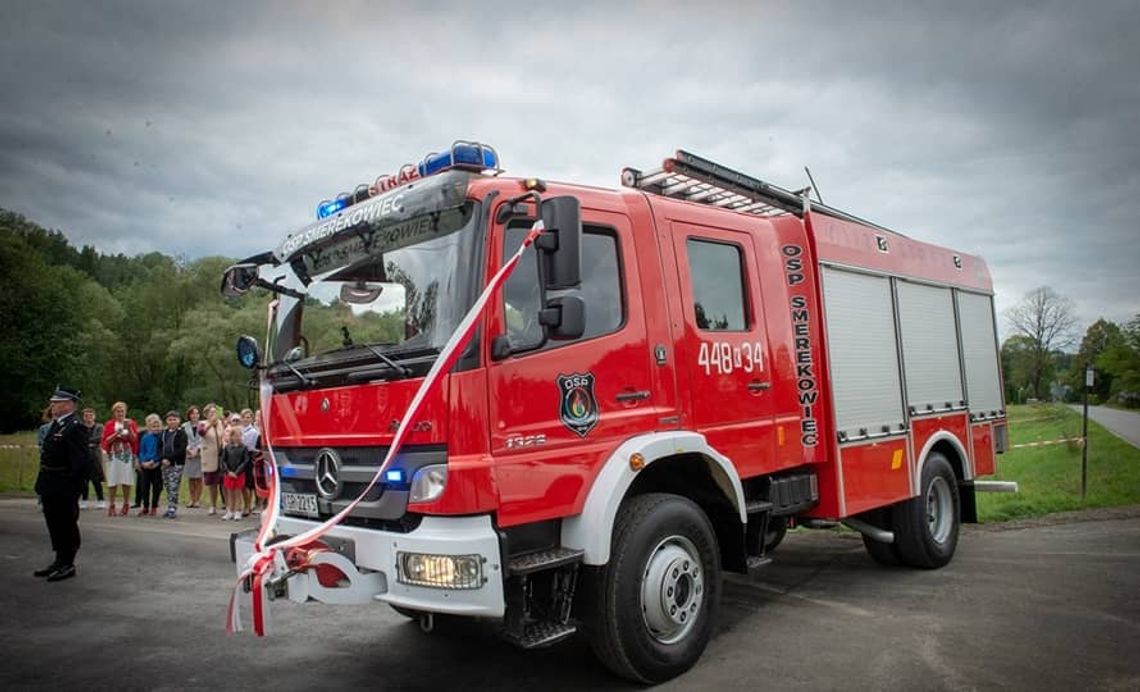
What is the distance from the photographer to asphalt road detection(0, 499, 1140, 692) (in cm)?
439

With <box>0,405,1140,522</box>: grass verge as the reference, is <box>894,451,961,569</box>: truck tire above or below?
above

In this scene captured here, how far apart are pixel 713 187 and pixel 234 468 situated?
9.27 meters

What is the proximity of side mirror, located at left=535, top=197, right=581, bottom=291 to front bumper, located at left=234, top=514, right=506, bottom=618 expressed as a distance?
3.97 feet

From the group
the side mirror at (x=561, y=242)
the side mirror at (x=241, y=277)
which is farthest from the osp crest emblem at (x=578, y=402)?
the side mirror at (x=241, y=277)

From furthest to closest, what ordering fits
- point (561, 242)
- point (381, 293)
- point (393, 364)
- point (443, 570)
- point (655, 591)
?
point (655, 591) → point (381, 293) → point (393, 364) → point (561, 242) → point (443, 570)

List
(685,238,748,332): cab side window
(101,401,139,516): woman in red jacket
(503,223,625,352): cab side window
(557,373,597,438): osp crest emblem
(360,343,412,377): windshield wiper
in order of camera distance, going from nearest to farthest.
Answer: (360,343,412,377): windshield wiper
(503,223,625,352): cab side window
(557,373,597,438): osp crest emblem
(685,238,748,332): cab side window
(101,401,139,516): woman in red jacket

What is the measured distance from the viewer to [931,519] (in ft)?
23.6

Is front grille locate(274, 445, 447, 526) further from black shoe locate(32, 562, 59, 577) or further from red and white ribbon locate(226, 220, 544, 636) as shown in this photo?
black shoe locate(32, 562, 59, 577)

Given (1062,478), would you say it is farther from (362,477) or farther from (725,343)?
(362,477)

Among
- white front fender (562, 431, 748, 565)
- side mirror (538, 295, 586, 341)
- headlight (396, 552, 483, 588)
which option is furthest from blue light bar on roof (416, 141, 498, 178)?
headlight (396, 552, 483, 588)

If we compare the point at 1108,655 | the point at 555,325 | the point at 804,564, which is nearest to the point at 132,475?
the point at 804,564

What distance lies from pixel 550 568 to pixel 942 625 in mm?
3177

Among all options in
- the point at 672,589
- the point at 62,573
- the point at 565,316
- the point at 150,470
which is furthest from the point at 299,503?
the point at 150,470

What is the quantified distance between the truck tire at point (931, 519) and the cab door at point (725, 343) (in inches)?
95.2
